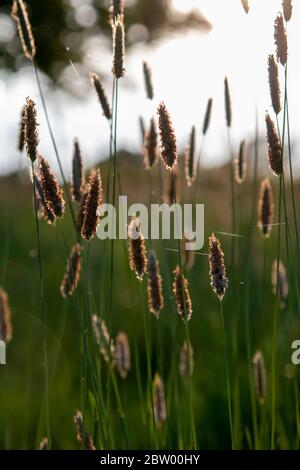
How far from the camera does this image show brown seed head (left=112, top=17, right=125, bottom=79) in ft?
5.34

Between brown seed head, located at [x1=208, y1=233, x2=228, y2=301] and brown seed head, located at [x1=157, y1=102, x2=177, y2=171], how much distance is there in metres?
0.22

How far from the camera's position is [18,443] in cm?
300

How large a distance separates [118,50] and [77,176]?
39 centimetres

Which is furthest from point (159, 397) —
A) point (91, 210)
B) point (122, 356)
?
point (91, 210)

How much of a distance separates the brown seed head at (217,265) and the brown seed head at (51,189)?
0.34 m

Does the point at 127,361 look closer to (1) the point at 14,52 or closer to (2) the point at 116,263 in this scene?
(2) the point at 116,263

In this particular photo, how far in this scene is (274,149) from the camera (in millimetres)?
1609

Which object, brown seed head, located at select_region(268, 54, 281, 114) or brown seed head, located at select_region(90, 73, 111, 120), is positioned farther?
brown seed head, located at select_region(90, 73, 111, 120)

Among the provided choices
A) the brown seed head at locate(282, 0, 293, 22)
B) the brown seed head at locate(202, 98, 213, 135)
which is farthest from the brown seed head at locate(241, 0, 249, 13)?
the brown seed head at locate(202, 98, 213, 135)

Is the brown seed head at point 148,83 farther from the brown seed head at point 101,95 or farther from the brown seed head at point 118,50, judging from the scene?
the brown seed head at point 118,50

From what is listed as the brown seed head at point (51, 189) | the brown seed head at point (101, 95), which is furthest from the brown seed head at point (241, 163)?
the brown seed head at point (51, 189)

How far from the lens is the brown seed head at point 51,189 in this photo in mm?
1501

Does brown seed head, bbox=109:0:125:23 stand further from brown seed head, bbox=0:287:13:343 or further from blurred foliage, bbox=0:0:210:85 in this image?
blurred foliage, bbox=0:0:210:85

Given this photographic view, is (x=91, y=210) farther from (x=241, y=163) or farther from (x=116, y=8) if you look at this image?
(x=241, y=163)
